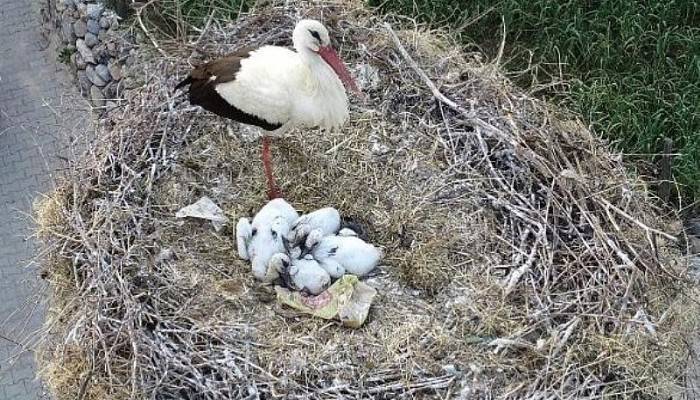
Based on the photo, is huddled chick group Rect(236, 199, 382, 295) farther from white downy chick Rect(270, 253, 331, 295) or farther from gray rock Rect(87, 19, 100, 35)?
gray rock Rect(87, 19, 100, 35)

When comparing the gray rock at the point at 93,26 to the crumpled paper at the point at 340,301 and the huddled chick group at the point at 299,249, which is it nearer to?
the huddled chick group at the point at 299,249

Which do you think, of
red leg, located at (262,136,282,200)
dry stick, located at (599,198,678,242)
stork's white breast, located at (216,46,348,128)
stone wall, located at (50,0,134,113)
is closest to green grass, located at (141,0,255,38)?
stone wall, located at (50,0,134,113)

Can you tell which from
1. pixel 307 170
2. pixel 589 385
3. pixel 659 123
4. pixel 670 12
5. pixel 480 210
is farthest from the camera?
pixel 670 12

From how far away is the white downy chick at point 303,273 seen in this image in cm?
412

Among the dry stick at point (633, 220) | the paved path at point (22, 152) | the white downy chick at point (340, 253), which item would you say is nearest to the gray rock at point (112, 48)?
the paved path at point (22, 152)

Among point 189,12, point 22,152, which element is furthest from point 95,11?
point 22,152

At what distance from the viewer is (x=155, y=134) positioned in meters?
4.72

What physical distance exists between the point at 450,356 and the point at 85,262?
150 centimetres

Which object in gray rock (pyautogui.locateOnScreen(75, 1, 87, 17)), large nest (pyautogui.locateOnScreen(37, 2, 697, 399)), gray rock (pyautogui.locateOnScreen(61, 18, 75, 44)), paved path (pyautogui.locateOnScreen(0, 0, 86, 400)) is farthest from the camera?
gray rock (pyautogui.locateOnScreen(61, 18, 75, 44))

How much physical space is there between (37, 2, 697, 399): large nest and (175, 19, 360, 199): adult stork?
1.61 feet

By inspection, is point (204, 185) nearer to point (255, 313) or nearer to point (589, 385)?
point (255, 313)

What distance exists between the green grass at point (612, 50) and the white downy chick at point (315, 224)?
179 cm

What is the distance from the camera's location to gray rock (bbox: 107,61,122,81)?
6.47 metres

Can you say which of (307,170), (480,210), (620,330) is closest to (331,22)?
(307,170)
